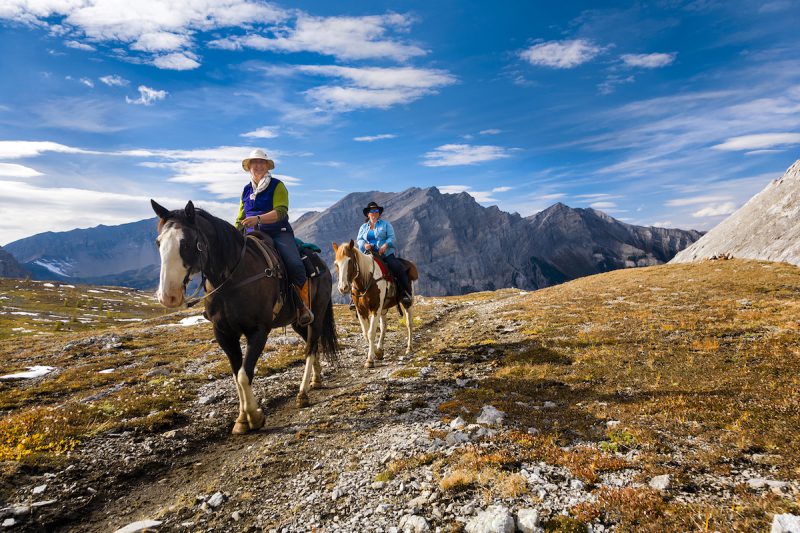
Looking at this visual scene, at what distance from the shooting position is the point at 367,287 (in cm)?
1585

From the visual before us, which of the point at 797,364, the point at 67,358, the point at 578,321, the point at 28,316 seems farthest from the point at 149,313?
the point at 797,364

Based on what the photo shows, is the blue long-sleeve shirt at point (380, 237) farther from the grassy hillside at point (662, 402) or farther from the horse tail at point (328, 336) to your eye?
the grassy hillside at point (662, 402)

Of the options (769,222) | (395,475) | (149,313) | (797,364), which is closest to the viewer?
(395,475)

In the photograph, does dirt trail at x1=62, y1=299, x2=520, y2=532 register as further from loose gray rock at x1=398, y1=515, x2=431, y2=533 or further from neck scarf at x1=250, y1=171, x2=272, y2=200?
neck scarf at x1=250, y1=171, x2=272, y2=200

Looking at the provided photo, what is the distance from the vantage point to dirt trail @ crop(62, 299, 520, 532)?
5789 mm

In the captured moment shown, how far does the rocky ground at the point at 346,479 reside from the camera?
16.3 ft

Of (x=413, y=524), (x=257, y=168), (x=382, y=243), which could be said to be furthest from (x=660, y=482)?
(x=382, y=243)

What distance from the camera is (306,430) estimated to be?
886 centimetres

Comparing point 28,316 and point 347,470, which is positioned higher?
point 347,470

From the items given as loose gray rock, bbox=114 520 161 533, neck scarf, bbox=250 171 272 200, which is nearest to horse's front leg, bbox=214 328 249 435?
loose gray rock, bbox=114 520 161 533

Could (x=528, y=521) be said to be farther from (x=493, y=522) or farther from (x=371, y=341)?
(x=371, y=341)

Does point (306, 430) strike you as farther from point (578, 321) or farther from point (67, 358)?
point (67, 358)

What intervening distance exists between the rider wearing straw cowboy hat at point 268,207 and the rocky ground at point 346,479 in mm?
4137

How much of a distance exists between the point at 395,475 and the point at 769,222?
7452 centimetres
